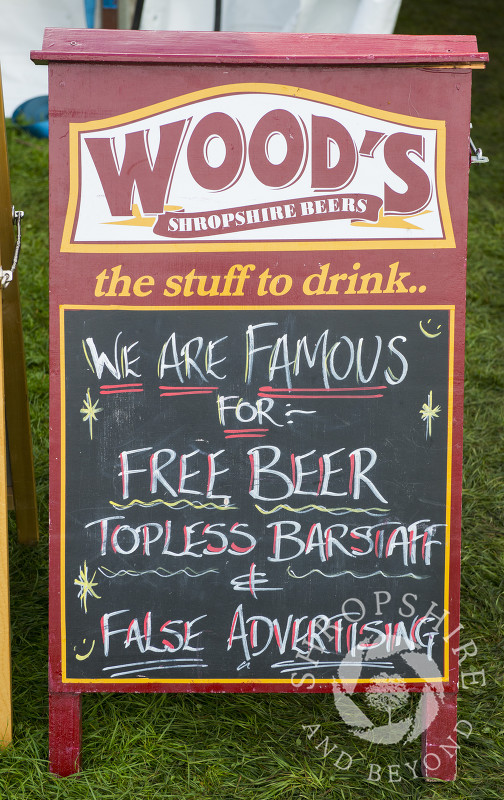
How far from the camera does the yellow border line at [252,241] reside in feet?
7.44

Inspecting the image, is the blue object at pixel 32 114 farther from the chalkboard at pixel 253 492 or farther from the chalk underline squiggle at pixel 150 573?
the chalk underline squiggle at pixel 150 573

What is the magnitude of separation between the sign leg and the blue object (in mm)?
5683

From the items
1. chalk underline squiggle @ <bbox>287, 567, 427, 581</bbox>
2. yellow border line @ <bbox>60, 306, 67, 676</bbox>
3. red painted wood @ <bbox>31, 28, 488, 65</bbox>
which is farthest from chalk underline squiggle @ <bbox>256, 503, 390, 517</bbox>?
red painted wood @ <bbox>31, 28, 488, 65</bbox>

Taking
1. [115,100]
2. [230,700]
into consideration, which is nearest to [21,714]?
[230,700]

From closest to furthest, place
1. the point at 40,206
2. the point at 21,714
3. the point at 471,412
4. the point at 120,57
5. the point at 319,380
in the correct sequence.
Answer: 1. the point at 120,57
2. the point at 319,380
3. the point at 21,714
4. the point at 471,412
5. the point at 40,206

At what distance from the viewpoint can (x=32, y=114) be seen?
23.0ft

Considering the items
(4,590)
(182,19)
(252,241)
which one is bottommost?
(4,590)

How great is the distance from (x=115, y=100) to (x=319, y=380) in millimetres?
914

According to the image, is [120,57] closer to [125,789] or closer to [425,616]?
[425,616]

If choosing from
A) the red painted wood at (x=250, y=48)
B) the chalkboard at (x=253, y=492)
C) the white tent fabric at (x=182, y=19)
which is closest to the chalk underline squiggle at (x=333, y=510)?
the chalkboard at (x=253, y=492)

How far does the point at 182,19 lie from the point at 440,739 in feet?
19.4

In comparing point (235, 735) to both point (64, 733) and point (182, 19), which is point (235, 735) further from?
point (182, 19)

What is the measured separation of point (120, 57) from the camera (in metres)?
2.22

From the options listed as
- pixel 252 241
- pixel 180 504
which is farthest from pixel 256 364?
pixel 180 504
